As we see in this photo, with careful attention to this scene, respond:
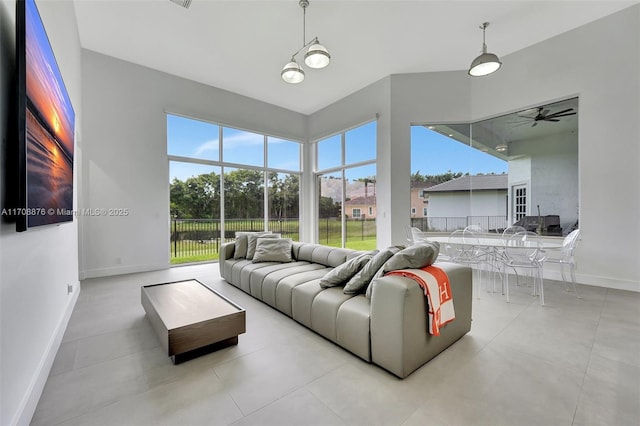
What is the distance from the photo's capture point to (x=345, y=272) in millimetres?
2428

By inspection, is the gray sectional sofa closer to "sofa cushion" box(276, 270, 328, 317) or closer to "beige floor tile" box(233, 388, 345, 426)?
"sofa cushion" box(276, 270, 328, 317)

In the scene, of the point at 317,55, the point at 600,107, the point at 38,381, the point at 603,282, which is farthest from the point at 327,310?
the point at 600,107

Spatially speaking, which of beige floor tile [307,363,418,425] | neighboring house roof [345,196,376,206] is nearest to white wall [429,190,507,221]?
neighboring house roof [345,196,376,206]

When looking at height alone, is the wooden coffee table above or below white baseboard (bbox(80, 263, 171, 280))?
above

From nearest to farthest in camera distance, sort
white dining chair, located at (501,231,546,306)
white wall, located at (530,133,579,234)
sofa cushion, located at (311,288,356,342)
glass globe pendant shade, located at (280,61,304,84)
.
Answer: sofa cushion, located at (311,288,356,342)
white dining chair, located at (501,231,546,306)
glass globe pendant shade, located at (280,61,304,84)
white wall, located at (530,133,579,234)

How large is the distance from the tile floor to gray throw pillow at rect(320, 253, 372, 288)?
0.47m

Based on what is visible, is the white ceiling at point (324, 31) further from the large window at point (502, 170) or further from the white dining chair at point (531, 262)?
the white dining chair at point (531, 262)

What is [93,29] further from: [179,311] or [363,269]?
[363,269]

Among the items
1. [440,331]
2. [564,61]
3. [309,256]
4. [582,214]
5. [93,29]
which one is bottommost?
[440,331]

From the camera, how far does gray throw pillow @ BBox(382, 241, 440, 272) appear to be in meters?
1.97

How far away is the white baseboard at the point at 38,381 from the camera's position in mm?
1342

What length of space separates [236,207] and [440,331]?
4969 mm

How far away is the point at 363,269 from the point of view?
2.25m

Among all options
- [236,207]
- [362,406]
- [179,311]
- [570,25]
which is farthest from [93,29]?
[570,25]
